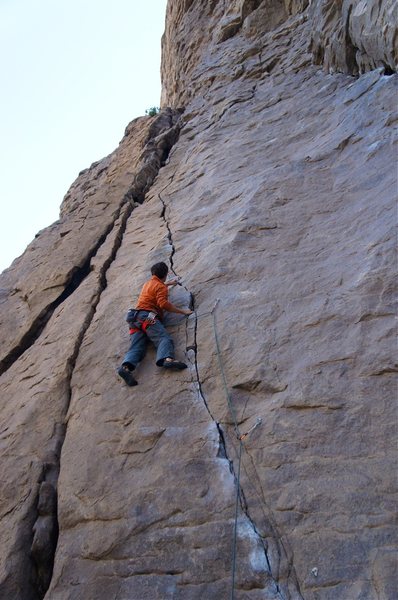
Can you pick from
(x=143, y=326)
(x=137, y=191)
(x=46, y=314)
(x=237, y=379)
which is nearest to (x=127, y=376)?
(x=143, y=326)

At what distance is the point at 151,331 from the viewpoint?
18.1 ft

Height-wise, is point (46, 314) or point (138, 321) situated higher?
point (46, 314)

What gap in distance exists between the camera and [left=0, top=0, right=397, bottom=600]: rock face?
3646 mm

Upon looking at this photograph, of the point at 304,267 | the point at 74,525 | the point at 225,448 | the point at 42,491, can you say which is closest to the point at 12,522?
the point at 42,491

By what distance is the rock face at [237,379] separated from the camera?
12.0ft

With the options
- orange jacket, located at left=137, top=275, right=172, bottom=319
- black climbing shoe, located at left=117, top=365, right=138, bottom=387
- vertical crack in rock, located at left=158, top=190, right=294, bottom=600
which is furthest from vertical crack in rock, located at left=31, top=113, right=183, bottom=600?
vertical crack in rock, located at left=158, top=190, right=294, bottom=600

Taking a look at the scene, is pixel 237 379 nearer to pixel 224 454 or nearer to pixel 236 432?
pixel 236 432

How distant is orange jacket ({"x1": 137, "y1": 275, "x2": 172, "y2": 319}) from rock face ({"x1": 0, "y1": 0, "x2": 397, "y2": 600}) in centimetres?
21

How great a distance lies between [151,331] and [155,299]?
42 cm

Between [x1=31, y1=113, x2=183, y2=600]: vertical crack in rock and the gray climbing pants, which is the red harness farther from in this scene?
[x1=31, y1=113, x2=183, y2=600]: vertical crack in rock

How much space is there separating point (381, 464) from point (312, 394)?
2.60 ft

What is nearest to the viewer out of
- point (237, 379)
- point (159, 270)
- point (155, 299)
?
point (237, 379)

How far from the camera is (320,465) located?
375 cm

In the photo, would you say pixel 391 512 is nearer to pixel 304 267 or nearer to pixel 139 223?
pixel 304 267
